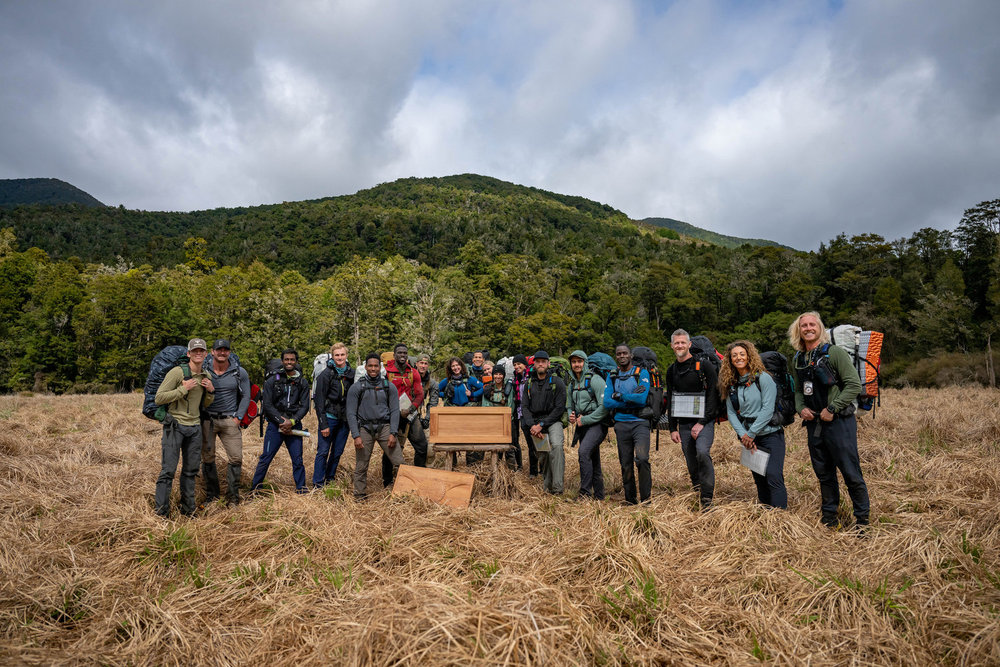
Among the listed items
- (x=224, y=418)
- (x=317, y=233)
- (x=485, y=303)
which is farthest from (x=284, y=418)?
(x=317, y=233)

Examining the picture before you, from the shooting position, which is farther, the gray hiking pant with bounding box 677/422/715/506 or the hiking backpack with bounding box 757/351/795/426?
the gray hiking pant with bounding box 677/422/715/506

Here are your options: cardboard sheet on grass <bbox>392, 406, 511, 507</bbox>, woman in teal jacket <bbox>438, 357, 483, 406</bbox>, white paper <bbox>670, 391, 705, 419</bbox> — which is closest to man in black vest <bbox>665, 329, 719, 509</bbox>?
white paper <bbox>670, 391, 705, 419</bbox>

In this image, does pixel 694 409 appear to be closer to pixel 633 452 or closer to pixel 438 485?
pixel 633 452

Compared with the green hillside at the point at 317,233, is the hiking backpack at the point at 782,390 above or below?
below

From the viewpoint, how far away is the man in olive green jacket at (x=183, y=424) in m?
5.61

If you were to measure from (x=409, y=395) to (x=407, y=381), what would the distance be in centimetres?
21

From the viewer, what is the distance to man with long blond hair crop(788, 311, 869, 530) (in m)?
4.79

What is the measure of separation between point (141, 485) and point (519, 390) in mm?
5074

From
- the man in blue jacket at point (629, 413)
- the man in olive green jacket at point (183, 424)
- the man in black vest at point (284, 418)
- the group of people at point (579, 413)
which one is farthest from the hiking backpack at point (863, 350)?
the man in olive green jacket at point (183, 424)

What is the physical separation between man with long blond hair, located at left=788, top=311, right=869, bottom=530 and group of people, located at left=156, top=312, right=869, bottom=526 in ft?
0.04

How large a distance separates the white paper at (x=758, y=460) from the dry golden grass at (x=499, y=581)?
369 millimetres

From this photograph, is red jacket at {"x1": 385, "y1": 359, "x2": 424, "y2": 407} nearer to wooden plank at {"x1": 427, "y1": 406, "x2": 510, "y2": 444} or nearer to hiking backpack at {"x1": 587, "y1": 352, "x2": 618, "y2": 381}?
wooden plank at {"x1": 427, "y1": 406, "x2": 510, "y2": 444}

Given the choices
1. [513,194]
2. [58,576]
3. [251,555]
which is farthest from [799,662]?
[513,194]

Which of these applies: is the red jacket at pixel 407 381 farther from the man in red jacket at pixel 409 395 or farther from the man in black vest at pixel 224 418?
the man in black vest at pixel 224 418
